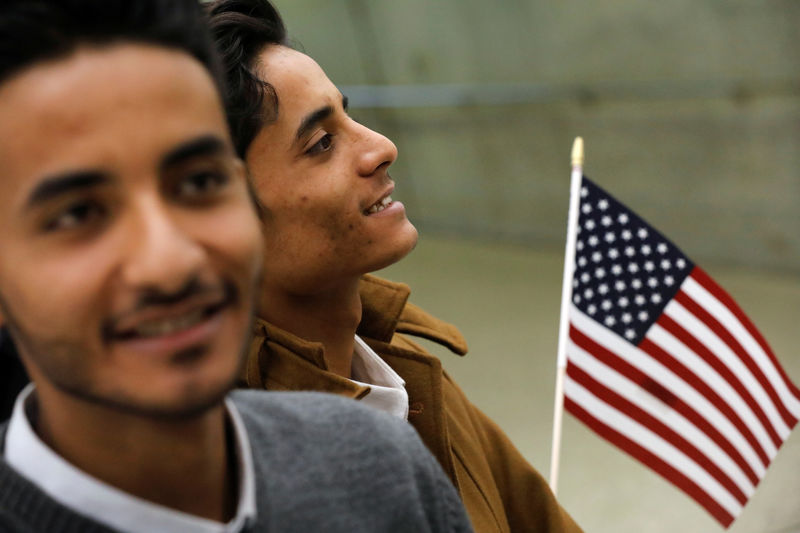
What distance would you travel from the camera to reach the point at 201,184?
90 centimetres

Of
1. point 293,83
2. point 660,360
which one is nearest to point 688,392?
point 660,360

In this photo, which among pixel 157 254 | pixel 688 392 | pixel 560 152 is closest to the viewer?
pixel 157 254

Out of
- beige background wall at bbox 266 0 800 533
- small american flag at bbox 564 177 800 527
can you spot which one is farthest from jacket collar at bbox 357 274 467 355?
beige background wall at bbox 266 0 800 533

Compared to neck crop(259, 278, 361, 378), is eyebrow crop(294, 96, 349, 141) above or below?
above

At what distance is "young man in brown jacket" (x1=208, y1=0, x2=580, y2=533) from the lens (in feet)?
6.01

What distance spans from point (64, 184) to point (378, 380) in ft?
3.74

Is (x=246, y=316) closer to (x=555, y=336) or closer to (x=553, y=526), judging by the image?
(x=553, y=526)

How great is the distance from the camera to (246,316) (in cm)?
90

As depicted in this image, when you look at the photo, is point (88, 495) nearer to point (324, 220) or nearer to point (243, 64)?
point (324, 220)

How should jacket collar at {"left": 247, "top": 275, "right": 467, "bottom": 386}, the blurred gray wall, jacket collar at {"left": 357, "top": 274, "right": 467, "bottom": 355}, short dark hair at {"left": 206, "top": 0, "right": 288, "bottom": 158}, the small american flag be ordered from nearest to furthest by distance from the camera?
jacket collar at {"left": 247, "top": 275, "right": 467, "bottom": 386} < short dark hair at {"left": 206, "top": 0, "right": 288, "bottom": 158} < jacket collar at {"left": 357, "top": 274, "right": 467, "bottom": 355} < the small american flag < the blurred gray wall

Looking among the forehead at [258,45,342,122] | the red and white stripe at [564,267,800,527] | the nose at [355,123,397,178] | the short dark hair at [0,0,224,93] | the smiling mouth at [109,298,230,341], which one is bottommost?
the red and white stripe at [564,267,800,527]

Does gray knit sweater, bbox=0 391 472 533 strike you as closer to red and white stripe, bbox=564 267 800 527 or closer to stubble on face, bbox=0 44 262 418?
stubble on face, bbox=0 44 262 418

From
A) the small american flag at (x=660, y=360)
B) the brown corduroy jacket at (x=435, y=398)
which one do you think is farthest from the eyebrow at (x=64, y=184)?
the small american flag at (x=660, y=360)

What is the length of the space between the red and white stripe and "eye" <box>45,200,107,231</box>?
5.52ft
